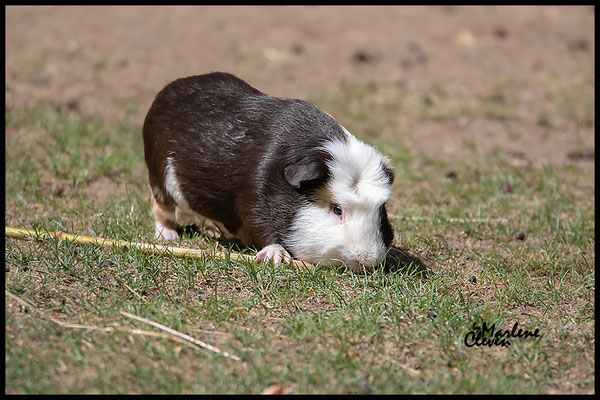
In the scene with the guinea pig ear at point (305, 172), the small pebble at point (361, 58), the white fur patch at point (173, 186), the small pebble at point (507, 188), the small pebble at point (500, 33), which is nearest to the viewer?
the guinea pig ear at point (305, 172)

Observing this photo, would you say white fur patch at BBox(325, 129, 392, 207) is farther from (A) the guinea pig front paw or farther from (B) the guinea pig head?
(A) the guinea pig front paw

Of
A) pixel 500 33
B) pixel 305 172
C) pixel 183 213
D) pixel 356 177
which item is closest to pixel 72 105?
pixel 183 213

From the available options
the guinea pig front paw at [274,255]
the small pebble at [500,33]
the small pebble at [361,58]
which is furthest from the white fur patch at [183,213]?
the small pebble at [500,33]

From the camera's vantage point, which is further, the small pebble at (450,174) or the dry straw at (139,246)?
the small pebble at (450,174)

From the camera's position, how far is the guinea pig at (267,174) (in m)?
4.21

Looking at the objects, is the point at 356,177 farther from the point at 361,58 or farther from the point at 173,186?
the point at 361,58

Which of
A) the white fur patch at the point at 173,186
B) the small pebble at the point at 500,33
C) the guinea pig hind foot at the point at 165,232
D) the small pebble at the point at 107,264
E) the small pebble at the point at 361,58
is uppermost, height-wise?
the small pebble at the point at 500,33

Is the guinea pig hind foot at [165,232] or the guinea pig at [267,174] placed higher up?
the guinea pig at [267,174]

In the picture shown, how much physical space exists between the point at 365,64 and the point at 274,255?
5793mm

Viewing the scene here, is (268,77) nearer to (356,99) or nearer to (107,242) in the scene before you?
(356,99)

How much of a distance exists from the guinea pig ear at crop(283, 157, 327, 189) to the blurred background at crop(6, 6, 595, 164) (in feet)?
11.1

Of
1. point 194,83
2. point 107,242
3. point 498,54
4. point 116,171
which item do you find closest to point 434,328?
point 107,242

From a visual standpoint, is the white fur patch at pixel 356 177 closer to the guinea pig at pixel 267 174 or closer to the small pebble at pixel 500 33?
the guinea pig at pixel 267 174

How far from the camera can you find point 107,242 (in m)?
4.50
